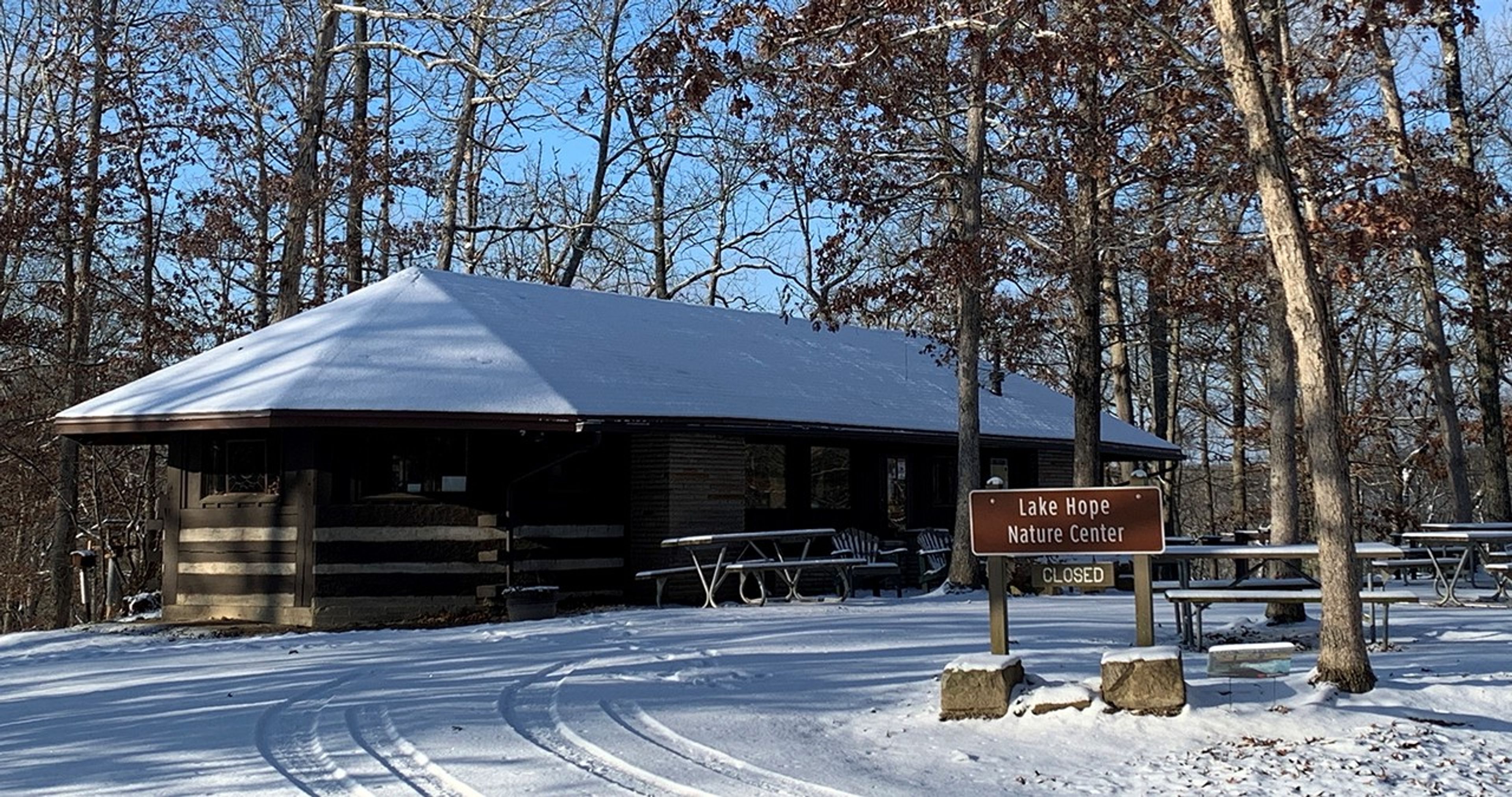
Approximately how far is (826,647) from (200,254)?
2206 centimetres

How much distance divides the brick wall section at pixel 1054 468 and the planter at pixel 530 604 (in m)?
11.2

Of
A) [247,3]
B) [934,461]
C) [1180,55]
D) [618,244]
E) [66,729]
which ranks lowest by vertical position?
[66,729]

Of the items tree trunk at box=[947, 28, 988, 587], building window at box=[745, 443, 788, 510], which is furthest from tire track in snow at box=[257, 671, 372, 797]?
tree trunk at box=[947, 28, 988, 587]

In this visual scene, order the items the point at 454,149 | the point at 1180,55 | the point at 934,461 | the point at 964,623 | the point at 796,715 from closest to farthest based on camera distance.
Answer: the point at 796,715 < the point at 1180,55 < the point at 964,623 < the point at 934,461 < the point at 454,149

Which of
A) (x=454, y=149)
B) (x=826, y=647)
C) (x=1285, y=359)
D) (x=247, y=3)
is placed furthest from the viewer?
(x=454, y=149)

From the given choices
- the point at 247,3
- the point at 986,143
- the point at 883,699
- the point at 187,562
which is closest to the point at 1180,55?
the point at 883,699

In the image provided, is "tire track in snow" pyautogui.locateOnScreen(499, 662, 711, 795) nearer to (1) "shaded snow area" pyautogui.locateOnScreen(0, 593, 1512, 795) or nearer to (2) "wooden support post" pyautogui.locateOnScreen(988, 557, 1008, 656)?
(1) "shaded snow area" pyautogui.locateOnScreen(0, 593, 1512, 795)

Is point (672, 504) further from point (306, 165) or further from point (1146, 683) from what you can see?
point (306, 165)

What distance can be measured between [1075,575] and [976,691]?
1.15 meters

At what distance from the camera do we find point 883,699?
29.4 ft

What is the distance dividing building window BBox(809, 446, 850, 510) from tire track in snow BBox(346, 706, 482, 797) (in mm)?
12230

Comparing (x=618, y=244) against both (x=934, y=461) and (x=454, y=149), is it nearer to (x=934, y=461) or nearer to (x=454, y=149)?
(x=454, y=149)

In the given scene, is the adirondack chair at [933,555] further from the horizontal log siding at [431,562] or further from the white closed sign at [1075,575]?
the white closed sign at [1075,575]

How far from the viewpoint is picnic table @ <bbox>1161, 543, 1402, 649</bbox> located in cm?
996
